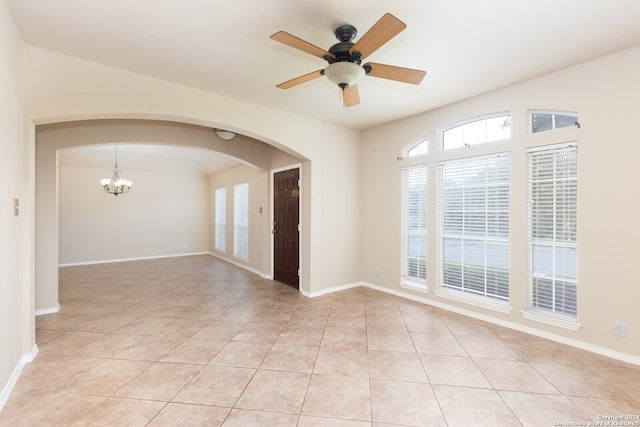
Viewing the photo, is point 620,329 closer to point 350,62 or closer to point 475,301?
point 475,301

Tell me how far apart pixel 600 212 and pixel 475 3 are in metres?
2.30

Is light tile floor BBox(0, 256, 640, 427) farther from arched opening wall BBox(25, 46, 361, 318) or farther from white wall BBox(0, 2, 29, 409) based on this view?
arched opening wall BBox(25, 46, 361, 318)

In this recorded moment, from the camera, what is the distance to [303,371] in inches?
98.0

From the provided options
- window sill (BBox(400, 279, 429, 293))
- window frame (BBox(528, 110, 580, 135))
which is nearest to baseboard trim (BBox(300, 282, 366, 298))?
window sill (BBox(400, 279, 429, 293))

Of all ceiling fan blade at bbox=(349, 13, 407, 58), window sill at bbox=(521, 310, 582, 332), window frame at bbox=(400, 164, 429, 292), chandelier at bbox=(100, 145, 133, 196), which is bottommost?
window sill at bbox=(521, 310, 582, 332)

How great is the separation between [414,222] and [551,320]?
78.5 inches

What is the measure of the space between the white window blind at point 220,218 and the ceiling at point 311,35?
5492mm

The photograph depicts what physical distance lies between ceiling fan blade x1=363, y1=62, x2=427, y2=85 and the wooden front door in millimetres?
2783

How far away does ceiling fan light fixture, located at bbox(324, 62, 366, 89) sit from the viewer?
86.0 inches

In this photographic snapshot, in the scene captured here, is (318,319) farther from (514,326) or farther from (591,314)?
(591,314)

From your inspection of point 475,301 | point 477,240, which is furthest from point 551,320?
point 477,240

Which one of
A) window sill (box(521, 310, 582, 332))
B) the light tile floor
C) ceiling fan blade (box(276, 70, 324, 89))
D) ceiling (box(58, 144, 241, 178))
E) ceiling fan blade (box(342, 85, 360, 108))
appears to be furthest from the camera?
ceiling (box(58, 144, 241, 178))

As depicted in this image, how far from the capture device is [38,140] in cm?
388

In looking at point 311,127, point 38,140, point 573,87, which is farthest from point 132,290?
point 573,87
